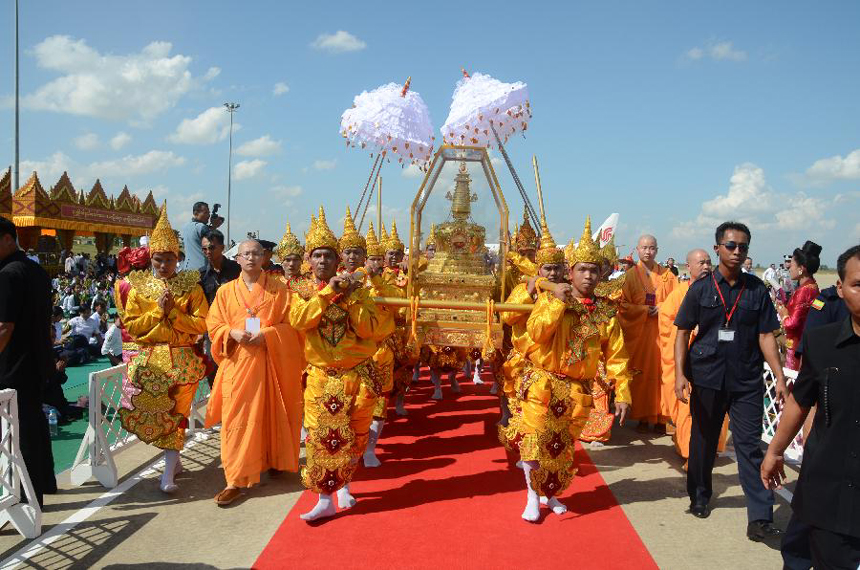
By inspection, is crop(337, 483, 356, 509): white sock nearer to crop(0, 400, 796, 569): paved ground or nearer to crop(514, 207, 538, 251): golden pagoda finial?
crop(0, 400, 796, 569): paved ground

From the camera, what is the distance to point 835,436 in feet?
6.75

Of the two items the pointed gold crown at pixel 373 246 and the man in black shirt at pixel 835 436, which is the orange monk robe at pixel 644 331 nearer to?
the pointed gold crown at pixel 373 246

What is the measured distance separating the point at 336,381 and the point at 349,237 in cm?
134

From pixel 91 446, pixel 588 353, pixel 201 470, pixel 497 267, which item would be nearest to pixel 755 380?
pixel 588 353

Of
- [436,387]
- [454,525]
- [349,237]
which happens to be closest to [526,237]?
[436,387]

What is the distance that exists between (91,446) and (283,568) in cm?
208

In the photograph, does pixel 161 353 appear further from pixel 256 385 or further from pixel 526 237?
pixel 526 237

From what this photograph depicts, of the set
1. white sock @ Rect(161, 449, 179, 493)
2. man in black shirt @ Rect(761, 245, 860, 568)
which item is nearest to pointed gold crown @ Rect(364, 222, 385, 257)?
white sock @ Rect(161, 449, 179, 493)

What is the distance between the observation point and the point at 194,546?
11.2 feet

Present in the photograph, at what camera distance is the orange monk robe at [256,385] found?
404 cm

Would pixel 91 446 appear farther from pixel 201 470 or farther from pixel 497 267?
pixel 497 267

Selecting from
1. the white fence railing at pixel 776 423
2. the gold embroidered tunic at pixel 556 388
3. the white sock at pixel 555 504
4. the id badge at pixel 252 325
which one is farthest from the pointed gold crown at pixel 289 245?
the white fence railing at pixel 776 423

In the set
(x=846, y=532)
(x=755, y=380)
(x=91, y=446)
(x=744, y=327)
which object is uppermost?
(x=744, y=327)

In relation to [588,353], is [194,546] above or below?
below
